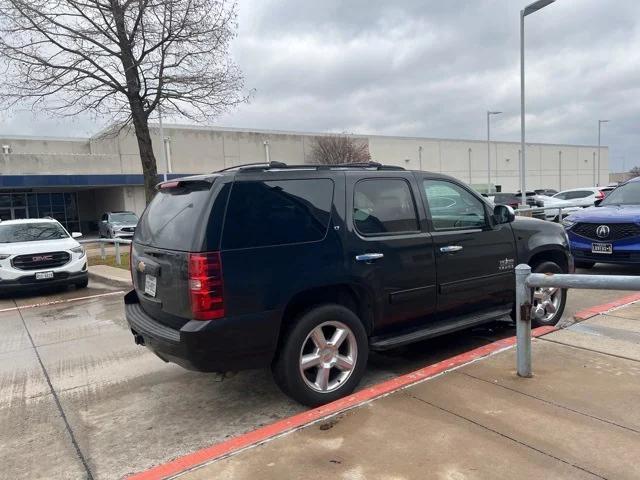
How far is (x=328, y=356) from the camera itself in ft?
13.3

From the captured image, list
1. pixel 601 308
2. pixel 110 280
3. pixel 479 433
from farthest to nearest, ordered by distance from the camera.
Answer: pixel 110 280
pixel 601 308
pixel 479 433

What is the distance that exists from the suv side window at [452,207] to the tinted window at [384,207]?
275 mm

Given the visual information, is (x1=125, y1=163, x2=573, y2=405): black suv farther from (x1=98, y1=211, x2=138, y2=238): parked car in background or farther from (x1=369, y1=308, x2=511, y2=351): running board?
(x1=98, y1=211, x2=138, y2=238): parked car in background

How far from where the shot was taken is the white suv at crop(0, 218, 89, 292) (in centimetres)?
1008

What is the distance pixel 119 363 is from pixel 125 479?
264 cm

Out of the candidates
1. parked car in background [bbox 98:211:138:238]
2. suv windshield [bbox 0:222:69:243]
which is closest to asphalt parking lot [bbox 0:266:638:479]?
suv windshield [bbox 0:222:69:243]

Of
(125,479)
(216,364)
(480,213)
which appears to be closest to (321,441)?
(216,364)

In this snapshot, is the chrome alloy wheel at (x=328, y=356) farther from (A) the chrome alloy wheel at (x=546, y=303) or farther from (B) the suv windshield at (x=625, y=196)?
(B) the suv windshield at (x=625, y=196)

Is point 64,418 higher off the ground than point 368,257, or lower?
lower

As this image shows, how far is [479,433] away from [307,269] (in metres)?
1.63

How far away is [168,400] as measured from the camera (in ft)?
14.6

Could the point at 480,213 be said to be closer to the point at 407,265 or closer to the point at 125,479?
the point at 407,265

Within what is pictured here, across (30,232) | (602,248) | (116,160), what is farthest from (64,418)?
(116,160)

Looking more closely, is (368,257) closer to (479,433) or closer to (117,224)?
(479,433)
